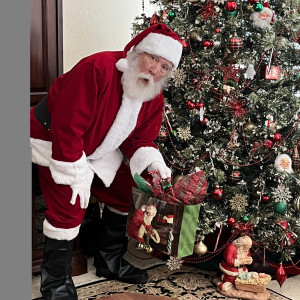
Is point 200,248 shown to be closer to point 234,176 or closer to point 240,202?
point 240,202

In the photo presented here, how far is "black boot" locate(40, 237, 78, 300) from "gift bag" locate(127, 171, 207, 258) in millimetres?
389

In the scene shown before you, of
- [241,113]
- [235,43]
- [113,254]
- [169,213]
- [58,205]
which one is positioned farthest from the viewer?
[113,254]

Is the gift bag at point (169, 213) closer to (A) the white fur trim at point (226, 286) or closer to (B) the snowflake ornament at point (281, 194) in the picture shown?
(A) the white fur trim at point (226, 286)

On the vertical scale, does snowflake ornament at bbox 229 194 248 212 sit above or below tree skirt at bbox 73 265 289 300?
above

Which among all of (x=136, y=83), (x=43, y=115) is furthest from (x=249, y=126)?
(x=43, y=115)

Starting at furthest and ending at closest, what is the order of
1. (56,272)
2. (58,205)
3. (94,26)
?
(94,26)
(56,272)
(58,205)

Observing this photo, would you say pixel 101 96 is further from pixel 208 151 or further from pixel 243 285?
pixel 243 285

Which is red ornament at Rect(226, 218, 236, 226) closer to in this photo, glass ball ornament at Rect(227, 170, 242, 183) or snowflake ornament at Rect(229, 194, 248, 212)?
snowflake ornament at Rect(229, 194, 248, 212)

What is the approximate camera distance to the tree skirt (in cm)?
237

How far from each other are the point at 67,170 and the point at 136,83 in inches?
20.3

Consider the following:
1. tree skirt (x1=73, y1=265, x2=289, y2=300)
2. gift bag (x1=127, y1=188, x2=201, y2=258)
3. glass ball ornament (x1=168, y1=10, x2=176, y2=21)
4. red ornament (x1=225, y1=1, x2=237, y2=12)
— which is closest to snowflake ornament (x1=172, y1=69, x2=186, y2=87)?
glass ball ornament (x1=168, y1=10, x2=176, y2=21)

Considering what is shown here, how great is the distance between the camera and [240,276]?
2.41 metres

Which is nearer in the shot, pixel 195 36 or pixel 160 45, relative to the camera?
pixel 160 45

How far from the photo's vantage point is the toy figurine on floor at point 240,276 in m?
2.37
